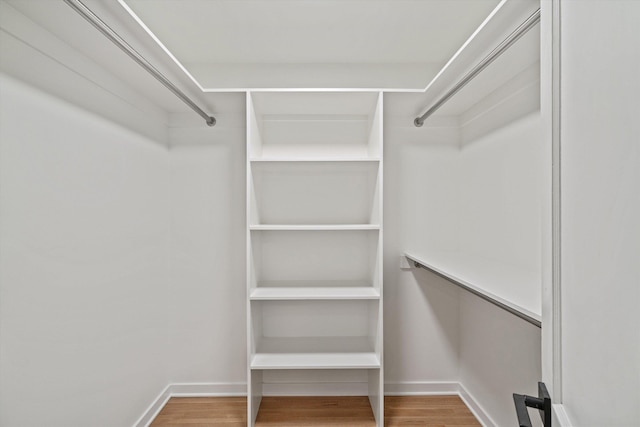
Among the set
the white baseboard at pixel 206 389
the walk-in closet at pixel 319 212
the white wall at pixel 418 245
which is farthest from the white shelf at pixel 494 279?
the white baseboard at pixel 206 389

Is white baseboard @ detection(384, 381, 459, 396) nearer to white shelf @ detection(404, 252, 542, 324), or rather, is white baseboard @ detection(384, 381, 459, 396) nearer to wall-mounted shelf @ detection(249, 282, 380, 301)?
wall-mounted shelf @ detection(249, 282, 380, 301)

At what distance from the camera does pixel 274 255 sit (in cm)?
226

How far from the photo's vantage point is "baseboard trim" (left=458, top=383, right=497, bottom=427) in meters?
1.90

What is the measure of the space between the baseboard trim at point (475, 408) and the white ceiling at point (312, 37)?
2034 mm

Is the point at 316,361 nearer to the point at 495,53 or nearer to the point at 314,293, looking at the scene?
the point at 314,293

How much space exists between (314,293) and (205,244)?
0.84m

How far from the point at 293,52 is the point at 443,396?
245cm

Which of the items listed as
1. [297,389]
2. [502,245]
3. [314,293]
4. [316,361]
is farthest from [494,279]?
[297,389]

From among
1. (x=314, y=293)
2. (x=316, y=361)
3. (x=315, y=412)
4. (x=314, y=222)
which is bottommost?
(x=315, y=412)

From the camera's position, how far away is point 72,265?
137 cm

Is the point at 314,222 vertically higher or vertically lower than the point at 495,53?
lower

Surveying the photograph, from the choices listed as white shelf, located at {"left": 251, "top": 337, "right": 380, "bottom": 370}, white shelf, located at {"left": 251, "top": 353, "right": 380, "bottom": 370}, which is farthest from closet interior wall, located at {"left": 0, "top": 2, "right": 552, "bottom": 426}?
white shelf, located at {"left": 251, "top": 353, "right": 380, "bottom": 370}

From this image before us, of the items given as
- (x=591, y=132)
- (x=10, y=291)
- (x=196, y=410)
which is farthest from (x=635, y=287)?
(x=196, y=410)

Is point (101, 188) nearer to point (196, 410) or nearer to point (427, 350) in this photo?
point (196, 410)
